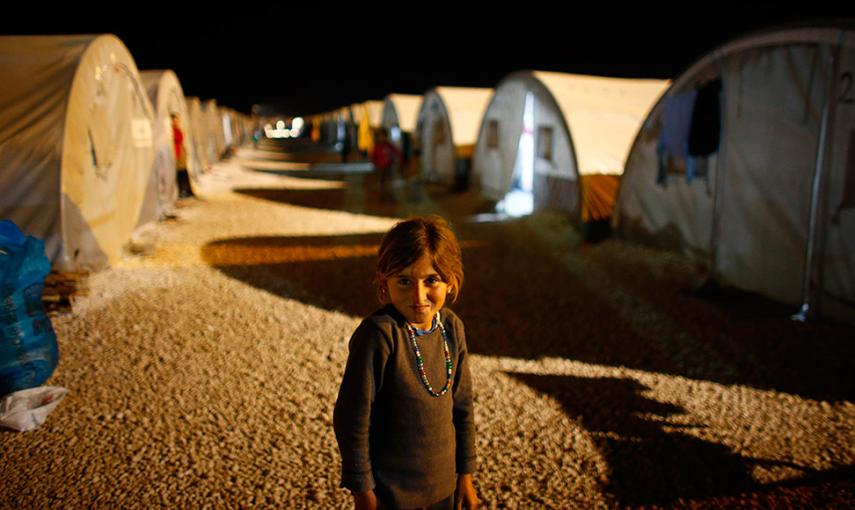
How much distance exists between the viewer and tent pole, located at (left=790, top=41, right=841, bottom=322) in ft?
20.1

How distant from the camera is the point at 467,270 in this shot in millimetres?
8617

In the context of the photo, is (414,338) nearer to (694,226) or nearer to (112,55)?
(694,226)

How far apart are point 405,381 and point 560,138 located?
11.3 meters

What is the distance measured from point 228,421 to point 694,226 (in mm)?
7469

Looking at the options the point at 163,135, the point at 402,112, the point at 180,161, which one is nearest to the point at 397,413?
the point at 163,135

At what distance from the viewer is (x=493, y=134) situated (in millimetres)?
16078

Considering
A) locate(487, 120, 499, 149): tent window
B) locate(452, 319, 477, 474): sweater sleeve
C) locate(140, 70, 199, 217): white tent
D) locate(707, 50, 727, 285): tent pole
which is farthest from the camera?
locate(487, 120, 499, 149): tent window

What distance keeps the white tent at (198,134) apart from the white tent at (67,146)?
11.6 meters

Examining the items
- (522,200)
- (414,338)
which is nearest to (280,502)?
(414,338)

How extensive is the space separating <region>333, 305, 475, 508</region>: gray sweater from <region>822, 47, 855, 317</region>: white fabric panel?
5.85 metres

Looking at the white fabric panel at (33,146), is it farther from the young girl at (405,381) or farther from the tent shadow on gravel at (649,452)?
the young girl at (405,381)

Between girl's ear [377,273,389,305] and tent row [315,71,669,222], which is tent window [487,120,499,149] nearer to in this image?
tent row [315,71,669,222]

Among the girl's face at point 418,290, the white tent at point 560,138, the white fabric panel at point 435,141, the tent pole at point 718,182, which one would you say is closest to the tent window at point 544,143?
the white tent at point 560,138

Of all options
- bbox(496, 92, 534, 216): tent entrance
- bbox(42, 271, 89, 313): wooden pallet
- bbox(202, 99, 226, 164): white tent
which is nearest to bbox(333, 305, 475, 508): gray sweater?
bbox(42, 271, 89, 313): wooden pallet
